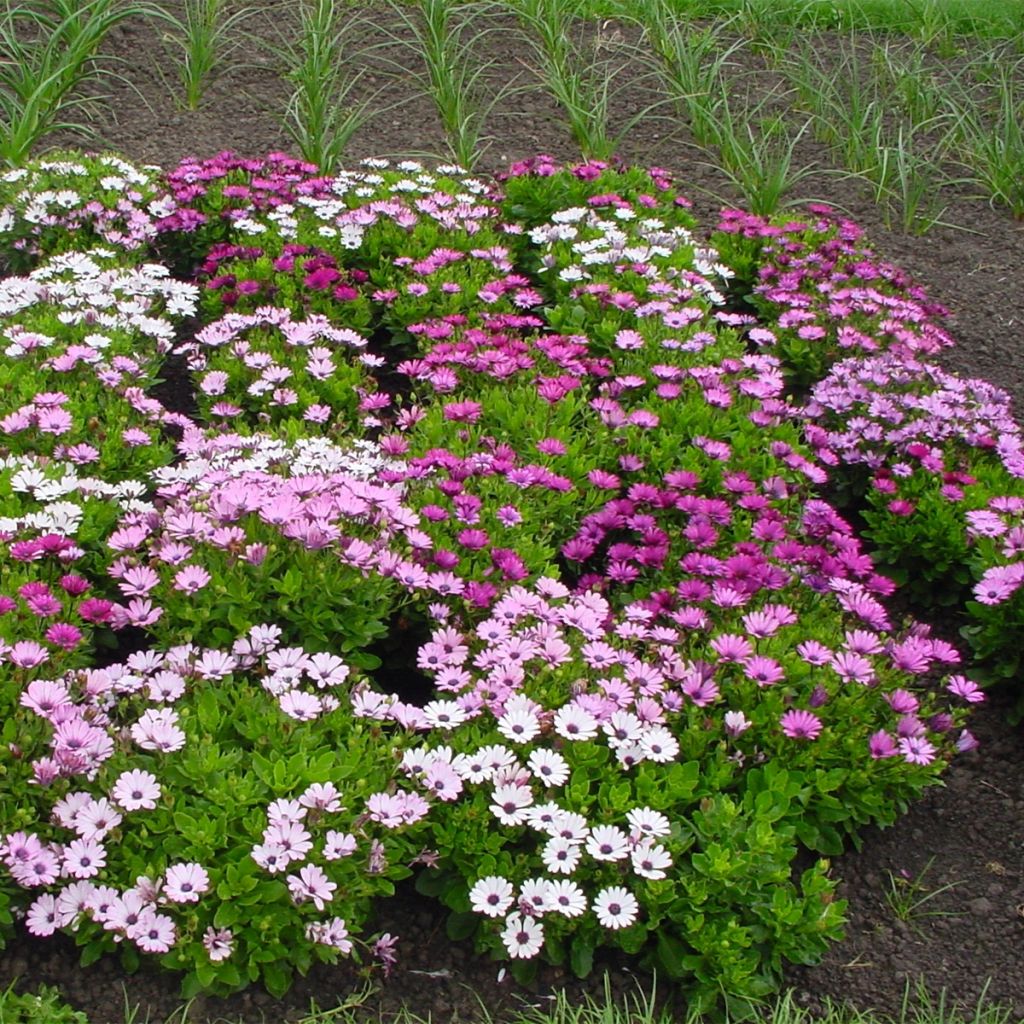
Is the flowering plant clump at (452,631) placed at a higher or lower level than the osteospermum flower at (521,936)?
higher

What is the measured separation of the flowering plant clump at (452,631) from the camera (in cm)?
231

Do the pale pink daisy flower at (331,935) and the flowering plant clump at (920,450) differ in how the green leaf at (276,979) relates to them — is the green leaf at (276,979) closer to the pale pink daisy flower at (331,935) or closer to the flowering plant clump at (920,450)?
the pale pink daisy flower at (331,935)

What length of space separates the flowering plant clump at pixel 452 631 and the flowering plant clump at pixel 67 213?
1.61 feet

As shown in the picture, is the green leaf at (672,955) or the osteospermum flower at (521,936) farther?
the green leaf at (672,955)

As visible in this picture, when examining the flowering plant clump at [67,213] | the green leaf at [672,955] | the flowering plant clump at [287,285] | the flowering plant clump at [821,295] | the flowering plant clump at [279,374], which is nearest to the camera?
the green leaf at [672,955]

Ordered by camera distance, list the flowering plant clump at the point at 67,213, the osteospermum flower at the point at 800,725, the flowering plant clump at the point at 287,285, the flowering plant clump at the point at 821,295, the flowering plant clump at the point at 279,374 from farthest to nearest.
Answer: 1. the flowering plant clump at the point at 67,213
2. the flowering plant clump at the point at 821,295
3. the flowering plant clump at the point at 287,285
4. the flowering plant clump at the point at 279,374
5. the osteospermum flower at the point at 800,725

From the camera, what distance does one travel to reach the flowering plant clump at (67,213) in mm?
4773

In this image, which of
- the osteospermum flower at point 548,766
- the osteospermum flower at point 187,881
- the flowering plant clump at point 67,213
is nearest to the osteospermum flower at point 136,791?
the osteospermum flower at point 187,881

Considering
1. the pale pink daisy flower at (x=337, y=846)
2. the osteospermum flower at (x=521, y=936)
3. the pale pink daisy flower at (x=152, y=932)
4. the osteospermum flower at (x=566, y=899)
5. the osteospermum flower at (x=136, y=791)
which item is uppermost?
the osteospermum flower at (x=136, y=791)

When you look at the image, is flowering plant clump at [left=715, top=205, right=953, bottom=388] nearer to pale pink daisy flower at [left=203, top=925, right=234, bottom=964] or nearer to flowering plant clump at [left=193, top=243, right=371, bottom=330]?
flowering plant clump at [left=193, top=243, right=371, bottom=330]

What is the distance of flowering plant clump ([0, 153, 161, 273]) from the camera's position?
4773 millimetres

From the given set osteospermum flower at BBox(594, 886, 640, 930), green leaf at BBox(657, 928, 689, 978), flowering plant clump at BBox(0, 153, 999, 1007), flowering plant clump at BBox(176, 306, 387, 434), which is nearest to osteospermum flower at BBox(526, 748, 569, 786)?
flowering plant clump at BBox(0, 153, 999, 1007)

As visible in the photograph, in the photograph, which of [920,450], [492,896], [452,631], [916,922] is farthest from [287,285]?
[916,922]

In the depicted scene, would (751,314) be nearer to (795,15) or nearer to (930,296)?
(930,296)
